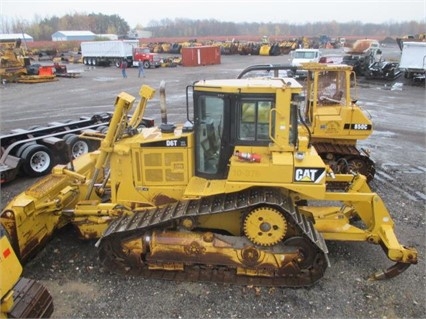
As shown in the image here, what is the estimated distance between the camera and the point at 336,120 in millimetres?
10062

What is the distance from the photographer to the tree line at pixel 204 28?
113750mm

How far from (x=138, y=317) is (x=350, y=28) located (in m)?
169

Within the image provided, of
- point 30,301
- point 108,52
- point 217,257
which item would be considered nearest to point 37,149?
point 217,257

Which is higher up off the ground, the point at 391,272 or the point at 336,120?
the point at 336,120

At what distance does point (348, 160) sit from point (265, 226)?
5.12 m

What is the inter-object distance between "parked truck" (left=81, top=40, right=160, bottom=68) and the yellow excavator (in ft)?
126

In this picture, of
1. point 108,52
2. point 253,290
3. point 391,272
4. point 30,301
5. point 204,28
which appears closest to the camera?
point 30,301

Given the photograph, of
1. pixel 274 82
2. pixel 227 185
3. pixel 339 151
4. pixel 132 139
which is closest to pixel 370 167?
pixel 339 151

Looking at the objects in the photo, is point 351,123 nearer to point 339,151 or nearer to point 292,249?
point 339,151

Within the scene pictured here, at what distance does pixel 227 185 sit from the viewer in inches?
223

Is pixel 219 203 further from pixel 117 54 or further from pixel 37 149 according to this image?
pixel 117 54

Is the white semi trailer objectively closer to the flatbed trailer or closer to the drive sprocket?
the flatbed trailer

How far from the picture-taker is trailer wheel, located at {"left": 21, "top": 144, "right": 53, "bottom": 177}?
9922 millimetres

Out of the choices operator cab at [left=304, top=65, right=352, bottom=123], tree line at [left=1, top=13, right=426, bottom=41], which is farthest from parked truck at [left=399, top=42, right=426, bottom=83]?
tree line at [left=1, top=13, right=426, bottom=41]
